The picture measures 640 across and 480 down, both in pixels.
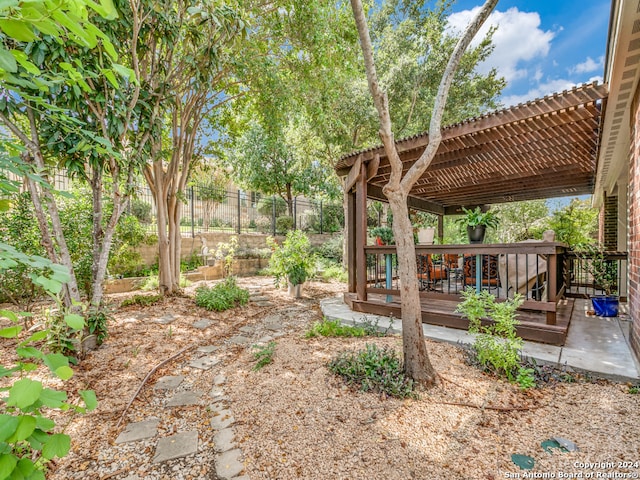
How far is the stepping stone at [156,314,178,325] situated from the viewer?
4.80m

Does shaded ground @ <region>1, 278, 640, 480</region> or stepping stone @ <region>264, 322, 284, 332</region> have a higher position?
shaded ground @ <region>1, 278, 640, 480</region>

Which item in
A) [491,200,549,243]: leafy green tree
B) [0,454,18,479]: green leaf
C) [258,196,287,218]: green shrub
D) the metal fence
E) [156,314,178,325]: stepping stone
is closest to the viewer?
[0,454,18,479]: green leaf

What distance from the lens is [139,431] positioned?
228 centimetres

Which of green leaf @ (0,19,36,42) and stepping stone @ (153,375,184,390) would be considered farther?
stepping stone @ (153,375,184,390)

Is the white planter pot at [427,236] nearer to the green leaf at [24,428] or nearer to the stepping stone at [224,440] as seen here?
the stepping stone at [224,440]

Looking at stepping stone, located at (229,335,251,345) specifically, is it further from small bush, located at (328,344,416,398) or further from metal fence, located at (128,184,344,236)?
metal fence, located at (128,184,344,236)

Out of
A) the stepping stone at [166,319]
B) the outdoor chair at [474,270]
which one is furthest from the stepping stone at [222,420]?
the outdoor chair at [474,270]

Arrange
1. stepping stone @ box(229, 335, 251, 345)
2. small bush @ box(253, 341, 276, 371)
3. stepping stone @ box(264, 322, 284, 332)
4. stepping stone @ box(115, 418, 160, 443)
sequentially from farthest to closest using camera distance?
1. stepping stone @ box(264, 322, 284, 332)
2. stepping stone @ box(229, 335, 251, 345)
3. small bush @ box(253, 341, 276, 371)
4. stepping stone @ box(115, 418, 160, 443)

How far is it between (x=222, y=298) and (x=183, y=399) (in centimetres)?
308

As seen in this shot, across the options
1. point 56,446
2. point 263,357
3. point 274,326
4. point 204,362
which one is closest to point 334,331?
point 263,357

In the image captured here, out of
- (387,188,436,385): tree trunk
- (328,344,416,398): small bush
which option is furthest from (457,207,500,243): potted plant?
(328,344,416,398): small bush

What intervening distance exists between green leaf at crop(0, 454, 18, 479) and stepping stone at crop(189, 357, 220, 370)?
2.80 m

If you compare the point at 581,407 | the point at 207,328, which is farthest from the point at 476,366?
the point at 207,328

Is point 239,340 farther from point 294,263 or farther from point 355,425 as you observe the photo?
point 294,263
